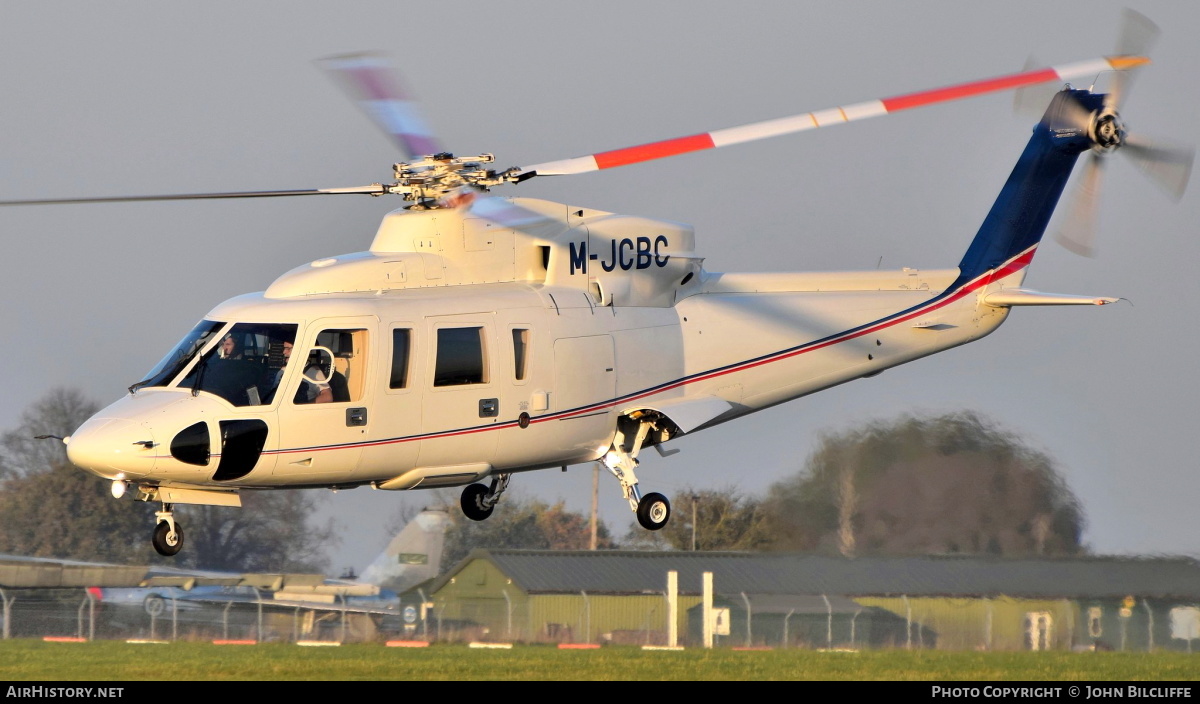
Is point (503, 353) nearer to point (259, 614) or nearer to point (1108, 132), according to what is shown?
point (1108, 132)

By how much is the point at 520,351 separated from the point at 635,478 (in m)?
1.97

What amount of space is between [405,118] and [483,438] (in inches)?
120

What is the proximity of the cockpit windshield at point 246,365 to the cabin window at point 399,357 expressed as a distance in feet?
2.92

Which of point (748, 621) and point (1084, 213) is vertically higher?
point (1084, 213)

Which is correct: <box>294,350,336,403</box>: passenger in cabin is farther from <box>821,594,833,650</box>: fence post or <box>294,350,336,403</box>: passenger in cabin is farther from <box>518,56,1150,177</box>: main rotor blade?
<box>821,594,833,650</box>: fence post

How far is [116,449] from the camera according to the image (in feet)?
40.3

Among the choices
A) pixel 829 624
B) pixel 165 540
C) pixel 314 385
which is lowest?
pixel 829 624

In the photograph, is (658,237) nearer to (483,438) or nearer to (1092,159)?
(483,438)

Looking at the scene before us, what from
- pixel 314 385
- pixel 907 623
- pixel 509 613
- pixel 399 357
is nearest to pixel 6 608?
pixel 509 613

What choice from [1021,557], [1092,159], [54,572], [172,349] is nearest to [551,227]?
[172,349]

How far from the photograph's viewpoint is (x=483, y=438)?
14.0 metres

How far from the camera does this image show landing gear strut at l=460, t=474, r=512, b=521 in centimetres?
1602

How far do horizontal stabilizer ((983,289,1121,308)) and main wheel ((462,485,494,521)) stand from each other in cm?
630


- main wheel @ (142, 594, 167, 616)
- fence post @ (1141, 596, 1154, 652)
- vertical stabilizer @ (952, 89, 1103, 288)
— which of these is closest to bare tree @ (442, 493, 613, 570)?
main wheel @ (142, 594, 167, 616)
